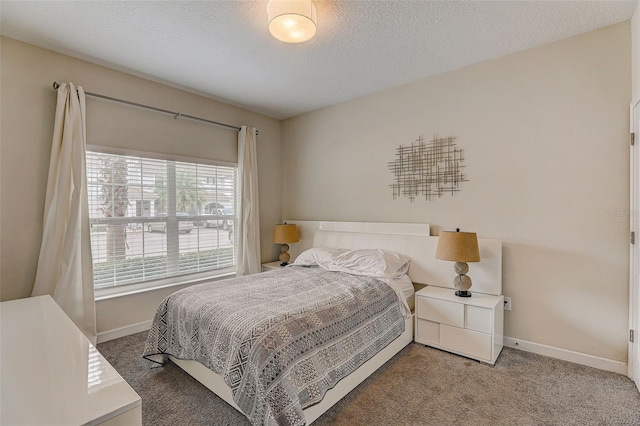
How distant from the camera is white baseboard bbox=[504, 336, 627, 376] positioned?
7.61 ft

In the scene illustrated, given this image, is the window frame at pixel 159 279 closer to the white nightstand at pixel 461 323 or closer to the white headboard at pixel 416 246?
the white headboard at pixel 416 246

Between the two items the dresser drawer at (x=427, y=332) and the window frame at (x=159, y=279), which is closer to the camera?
the dresser drawer at (x=427, y=332)

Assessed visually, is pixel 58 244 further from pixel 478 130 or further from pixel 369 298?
pixel 478 130

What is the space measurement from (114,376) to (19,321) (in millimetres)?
1183

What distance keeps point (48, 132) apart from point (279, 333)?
2715 millimetres

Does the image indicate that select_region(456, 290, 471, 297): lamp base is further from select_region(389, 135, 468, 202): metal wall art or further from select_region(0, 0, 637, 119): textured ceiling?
select_region(0, 0, 637, 119): textured ceiling

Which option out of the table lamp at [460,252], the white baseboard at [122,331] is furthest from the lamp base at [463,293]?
the white baseboard at [122,331]

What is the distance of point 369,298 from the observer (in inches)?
96.3

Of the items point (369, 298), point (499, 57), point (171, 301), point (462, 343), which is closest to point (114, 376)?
point (171, 301)

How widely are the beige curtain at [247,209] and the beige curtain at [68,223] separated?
1.63m

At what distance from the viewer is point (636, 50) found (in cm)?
215

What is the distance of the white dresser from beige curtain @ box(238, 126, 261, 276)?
2.44 metres

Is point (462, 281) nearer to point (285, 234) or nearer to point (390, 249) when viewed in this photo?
point (390, 249)

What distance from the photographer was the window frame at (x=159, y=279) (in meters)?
3.00
